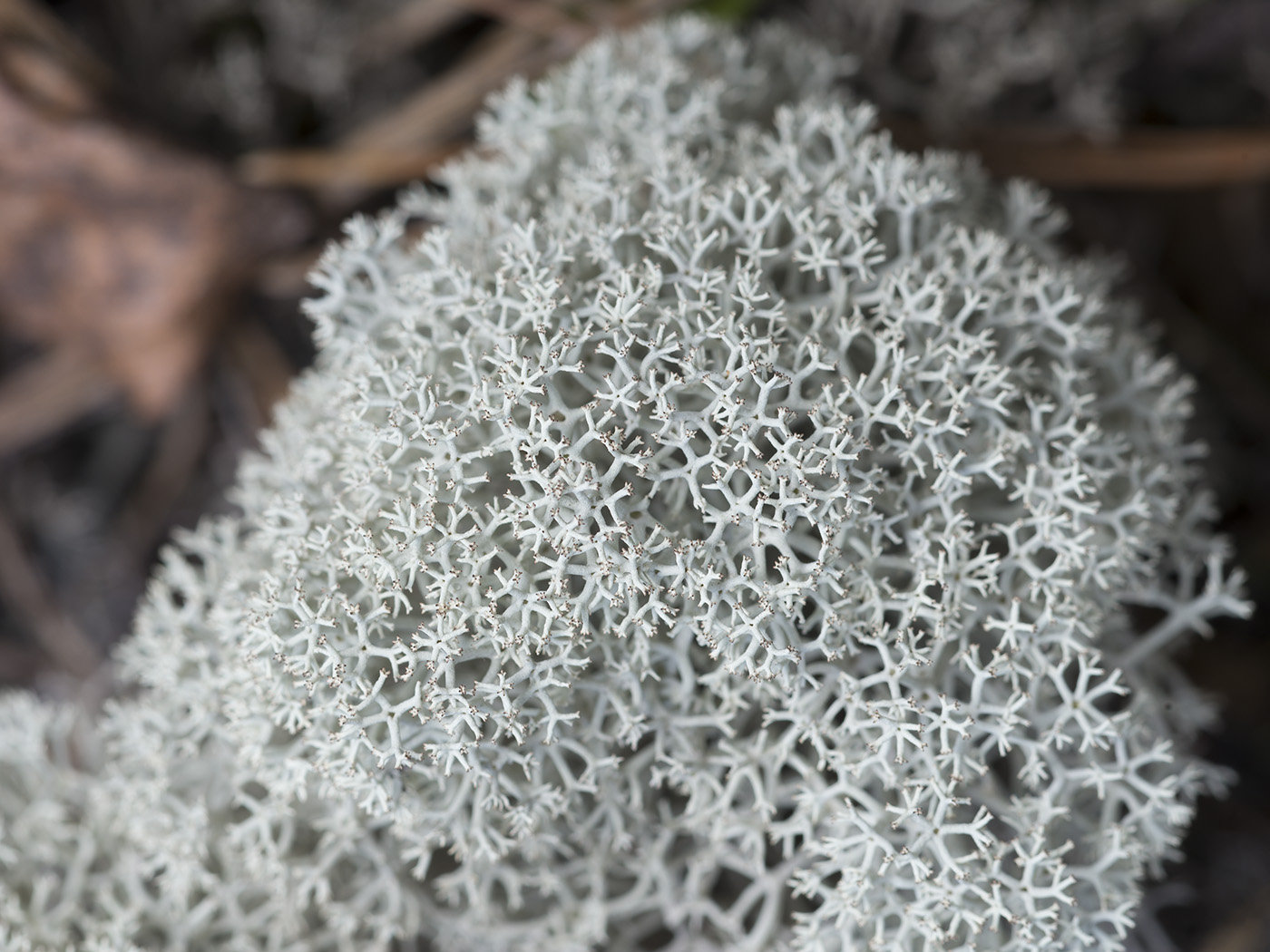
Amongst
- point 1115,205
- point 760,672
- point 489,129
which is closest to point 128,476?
point 489,129

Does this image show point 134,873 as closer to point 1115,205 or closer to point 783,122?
point 783,122

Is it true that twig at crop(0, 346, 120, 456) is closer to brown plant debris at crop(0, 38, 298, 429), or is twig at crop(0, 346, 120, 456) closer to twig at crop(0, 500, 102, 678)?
brown plant debris at crop(0, 38, 298, 429)

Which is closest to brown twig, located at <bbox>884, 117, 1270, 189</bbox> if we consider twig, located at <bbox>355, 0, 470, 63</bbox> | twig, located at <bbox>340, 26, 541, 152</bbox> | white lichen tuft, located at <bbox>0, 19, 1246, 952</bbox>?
white lichen tuft, located at <bbox>0, 19, 1246, 952</bbox>

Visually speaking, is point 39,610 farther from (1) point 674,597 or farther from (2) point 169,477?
(1) point 674,597

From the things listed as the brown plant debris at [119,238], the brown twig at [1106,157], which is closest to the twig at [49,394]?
the brown plant debris at [119,238]

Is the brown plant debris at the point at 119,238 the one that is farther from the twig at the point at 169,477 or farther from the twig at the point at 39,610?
the twig at the point at 39,610

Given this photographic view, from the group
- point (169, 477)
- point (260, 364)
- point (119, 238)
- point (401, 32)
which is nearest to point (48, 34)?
point (119, 238)

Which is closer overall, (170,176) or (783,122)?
(783,122)
